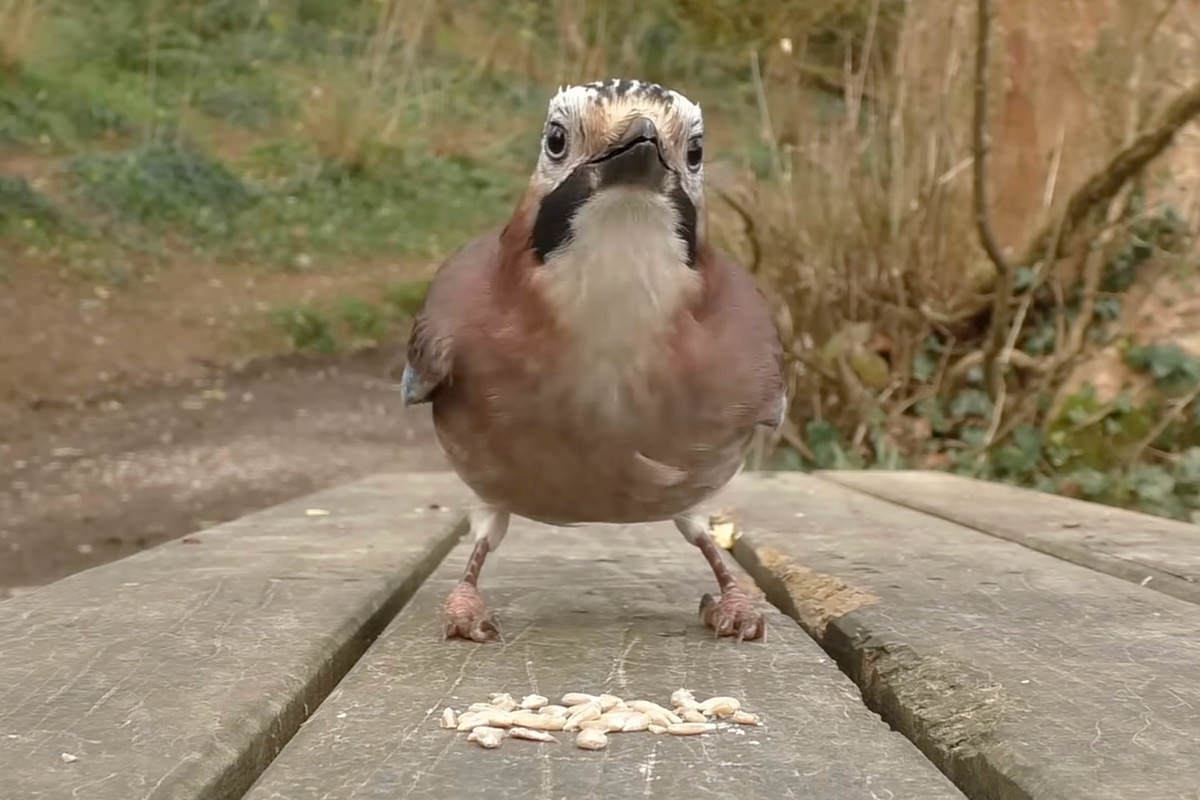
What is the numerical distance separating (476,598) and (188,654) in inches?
16.7

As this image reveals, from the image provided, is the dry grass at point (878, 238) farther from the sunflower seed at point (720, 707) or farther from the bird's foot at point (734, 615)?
the sunflower seed at point (720, 707)

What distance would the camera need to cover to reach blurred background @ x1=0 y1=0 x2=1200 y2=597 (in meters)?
5.28

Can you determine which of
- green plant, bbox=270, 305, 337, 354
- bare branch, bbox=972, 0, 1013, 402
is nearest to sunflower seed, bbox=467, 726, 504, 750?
bare branch, bbox=972, 0, 1013, 402

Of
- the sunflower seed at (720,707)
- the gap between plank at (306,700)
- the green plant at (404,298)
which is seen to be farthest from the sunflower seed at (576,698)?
the green plant at (404,298)

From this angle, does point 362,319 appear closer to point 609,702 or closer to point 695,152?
point 695,152

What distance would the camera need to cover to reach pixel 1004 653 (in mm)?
1603

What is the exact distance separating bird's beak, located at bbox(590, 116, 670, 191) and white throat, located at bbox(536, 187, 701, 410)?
0.13ft

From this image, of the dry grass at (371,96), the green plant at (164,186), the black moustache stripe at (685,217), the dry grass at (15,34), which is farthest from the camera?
the dry grass at (371,96)

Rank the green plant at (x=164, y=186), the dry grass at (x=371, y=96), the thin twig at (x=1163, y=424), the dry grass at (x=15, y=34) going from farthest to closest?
the dry grass at (x=371, y=96)
the dry grass at (x=15, y=34)
the green plant at (x=164, y=186)
the thin twig at (x=1163, y=424)

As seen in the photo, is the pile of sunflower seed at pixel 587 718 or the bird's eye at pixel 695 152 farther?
the bird's eye at pixel 695 152

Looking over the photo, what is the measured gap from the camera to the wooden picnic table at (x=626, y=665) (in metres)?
1.21

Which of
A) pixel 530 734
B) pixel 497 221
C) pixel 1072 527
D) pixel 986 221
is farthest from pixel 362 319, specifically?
pixel 530 734

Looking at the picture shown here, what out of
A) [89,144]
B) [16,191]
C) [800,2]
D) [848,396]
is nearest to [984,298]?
[848,396]

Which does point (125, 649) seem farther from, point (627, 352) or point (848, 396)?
point (848, 396)
